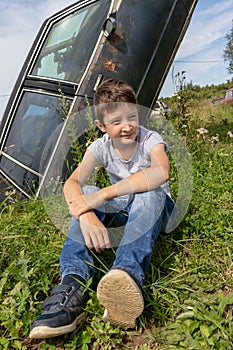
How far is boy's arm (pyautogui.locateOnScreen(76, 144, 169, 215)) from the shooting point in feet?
8.16

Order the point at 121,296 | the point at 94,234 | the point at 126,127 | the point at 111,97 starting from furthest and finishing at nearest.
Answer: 1. the point at 111,97
2. the point at 126,127
3. the point at 94,234
4. the point at 121,296

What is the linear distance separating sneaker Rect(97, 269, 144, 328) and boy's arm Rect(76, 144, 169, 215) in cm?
58

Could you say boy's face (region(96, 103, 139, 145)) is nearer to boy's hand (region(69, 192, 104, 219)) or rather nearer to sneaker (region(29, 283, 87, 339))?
boy's hand (region(69, 192, 104, 219))

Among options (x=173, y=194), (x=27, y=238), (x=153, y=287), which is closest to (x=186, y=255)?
(x=153, y=287)

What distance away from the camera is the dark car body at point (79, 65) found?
4.38m

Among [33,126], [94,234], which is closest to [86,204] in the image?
[94,234]

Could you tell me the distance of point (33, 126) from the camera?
15.4ft

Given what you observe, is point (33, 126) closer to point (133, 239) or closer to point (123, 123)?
point (123, 123)

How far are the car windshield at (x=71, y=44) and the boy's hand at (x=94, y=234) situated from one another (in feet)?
7.96

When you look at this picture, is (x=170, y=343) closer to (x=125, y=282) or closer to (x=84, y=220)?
(x=125, y=282)

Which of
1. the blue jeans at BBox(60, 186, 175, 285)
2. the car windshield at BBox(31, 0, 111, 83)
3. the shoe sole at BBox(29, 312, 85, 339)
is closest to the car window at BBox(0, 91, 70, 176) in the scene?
the car windshield at BBox(31, 0, 111, 83)

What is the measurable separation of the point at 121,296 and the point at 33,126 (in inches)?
121

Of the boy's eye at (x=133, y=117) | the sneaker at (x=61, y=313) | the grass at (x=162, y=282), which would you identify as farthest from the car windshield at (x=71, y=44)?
the sneaker at (x=61, y=313)

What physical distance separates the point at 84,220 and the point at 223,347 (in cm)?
103
